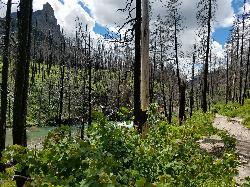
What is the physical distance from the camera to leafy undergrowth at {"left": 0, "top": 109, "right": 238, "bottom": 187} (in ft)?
11.3

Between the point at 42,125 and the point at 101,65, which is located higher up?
the point at 101,65

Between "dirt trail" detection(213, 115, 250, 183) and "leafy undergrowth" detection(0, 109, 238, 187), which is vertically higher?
"leafy undergrowth" detection(0, 109, 238, 187)

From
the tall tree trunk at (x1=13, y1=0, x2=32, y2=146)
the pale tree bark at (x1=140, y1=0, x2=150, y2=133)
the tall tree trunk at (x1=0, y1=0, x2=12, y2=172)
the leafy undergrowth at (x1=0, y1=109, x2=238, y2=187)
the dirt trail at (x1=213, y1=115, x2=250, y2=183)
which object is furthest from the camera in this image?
the tall tree trunk at (x1=0, y1=0, x2=12, y2=172)

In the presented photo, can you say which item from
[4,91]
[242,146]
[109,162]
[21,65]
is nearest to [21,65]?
[21,65]

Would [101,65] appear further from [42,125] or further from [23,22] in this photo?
[23,22]

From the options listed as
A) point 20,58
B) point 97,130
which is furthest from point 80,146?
point 20,58

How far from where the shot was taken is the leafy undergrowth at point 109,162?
136 inches

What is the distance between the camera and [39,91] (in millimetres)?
81875

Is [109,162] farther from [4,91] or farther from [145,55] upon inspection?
[4,91]

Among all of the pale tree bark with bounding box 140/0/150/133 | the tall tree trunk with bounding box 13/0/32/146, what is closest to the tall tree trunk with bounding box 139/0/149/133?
the pale tree bark with bounding box 140/0/150/133

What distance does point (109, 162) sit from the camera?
3.73m

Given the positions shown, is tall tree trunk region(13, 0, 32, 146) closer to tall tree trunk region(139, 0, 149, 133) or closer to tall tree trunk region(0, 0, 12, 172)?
tall tree trunk region(139, 0, 149, 133)

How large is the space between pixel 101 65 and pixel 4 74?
403 feet

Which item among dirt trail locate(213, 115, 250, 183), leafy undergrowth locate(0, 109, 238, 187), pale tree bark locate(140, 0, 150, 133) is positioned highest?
pale tree bark locate(140, 0, 150, 133)
